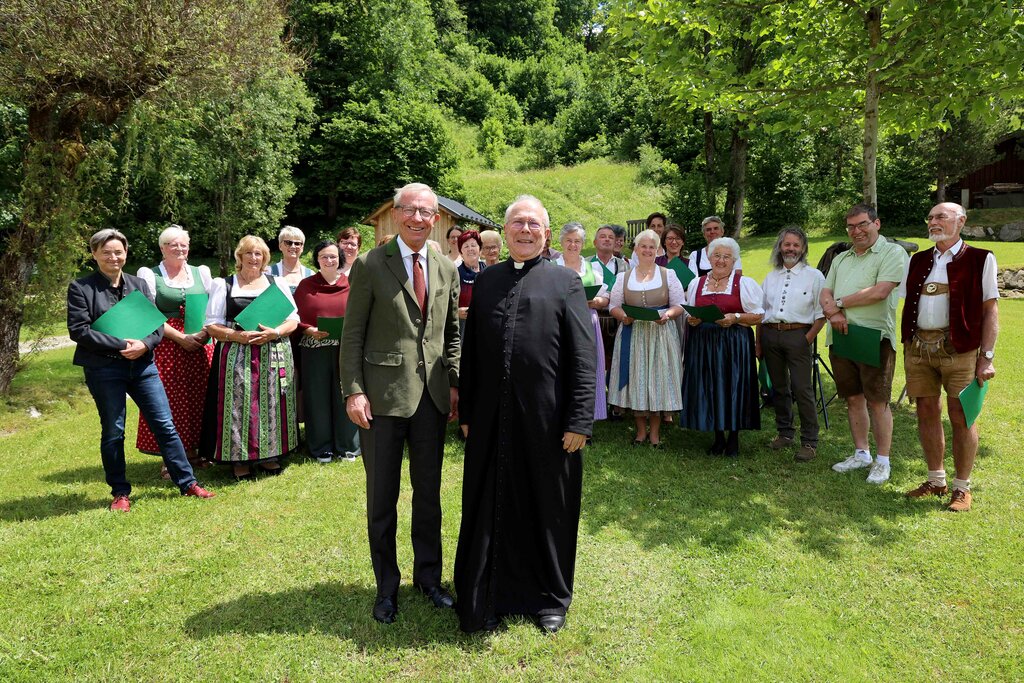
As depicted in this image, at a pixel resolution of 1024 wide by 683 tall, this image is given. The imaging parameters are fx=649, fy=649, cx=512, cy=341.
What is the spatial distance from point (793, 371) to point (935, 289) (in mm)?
1487

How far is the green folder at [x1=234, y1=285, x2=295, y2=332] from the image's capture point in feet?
17.4

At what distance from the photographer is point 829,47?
6.89 meters

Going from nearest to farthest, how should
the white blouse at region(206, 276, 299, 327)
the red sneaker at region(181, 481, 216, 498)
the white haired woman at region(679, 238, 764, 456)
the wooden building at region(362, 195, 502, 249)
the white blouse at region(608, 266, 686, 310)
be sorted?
the red sneaker at region(181, 481, 216, 498), the white blouse at region(206, 276, 299, 327), the white haired woman at region(679, 238, 764, 456), the white blouse at region(608, 266, 686, 310), the wooden building at region(362, 195, 502, 249)

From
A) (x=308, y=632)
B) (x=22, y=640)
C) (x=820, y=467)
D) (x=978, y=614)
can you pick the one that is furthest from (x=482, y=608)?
(x=820, y=467)

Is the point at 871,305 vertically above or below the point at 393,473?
above

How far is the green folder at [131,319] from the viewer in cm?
455

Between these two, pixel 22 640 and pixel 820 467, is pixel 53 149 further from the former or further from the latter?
pixel 820 467

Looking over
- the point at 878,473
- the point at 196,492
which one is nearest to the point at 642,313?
the point at 878,473

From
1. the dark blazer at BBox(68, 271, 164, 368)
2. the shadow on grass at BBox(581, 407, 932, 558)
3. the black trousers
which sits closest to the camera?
the black trousers

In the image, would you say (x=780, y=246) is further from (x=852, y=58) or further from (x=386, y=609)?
(x=386, y=609)

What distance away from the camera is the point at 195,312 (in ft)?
17.7

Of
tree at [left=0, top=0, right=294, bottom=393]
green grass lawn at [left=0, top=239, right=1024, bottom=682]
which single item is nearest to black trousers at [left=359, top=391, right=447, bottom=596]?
green grass lawn at [left=0, top=239, right=1024, bottom=682]

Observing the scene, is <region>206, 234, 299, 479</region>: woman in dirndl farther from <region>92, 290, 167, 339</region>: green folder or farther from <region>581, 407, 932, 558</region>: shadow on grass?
<region>581, 407, 932, 558</region>: shadow on grass

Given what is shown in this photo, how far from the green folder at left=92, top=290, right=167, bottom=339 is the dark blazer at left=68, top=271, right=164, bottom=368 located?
0.05 metres
